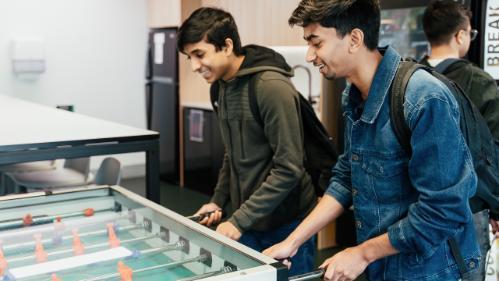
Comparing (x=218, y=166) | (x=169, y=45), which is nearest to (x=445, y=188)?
(x=218, y=166)

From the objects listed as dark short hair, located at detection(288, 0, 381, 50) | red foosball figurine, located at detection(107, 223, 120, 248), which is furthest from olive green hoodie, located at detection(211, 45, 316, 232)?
dark short hair, located at detection(288, 0, 381, 50)

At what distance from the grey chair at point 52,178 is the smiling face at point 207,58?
2125 mm

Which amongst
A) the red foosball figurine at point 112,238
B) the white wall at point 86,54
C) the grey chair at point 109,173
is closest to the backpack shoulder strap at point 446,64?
the red foosball figurine at point 112,238

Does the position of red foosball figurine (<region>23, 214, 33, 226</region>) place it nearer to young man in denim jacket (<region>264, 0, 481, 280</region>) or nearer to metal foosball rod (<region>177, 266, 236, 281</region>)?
metal foosball rod (<region>177, 266, 236, 281</region>)

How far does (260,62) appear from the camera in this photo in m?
2.03

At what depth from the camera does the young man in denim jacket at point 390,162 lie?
1.27 metres

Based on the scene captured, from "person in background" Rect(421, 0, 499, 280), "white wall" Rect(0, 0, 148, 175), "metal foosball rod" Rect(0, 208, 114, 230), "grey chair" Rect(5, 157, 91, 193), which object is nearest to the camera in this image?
"metal foosball rod" Rect(0, 208, 114, 230)

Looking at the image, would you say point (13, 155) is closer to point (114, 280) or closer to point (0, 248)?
point (0, 248)

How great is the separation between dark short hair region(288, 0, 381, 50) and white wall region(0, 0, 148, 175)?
4.99 meters

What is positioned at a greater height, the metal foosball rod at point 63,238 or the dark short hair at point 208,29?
the dark short hair at point 208,29

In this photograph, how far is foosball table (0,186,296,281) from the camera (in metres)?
1.35

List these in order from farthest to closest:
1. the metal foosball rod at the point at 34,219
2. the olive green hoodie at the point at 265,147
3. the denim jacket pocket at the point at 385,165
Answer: the olive green hoodie at the point at 265,147 < the metal foosball rod at the point at 34,219 < the denim jacket pocket at the point at 385,165

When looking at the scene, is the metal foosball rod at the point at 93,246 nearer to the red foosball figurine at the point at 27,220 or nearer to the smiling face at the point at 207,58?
the red foosball figurine at the point at 27,220

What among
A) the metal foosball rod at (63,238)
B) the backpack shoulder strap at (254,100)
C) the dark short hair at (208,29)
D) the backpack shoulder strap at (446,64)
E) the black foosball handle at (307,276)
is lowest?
the metal foosball rod at (63,238)
